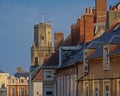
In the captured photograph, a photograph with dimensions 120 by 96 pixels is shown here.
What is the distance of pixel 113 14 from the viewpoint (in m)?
50.5

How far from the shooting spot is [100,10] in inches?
2403

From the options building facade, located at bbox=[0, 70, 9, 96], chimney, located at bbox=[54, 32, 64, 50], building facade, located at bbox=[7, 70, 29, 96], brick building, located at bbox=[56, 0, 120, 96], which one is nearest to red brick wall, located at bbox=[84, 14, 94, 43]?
brick building, located at bbox=[56, 0, 120, 96]

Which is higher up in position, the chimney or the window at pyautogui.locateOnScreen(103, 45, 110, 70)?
the chimney

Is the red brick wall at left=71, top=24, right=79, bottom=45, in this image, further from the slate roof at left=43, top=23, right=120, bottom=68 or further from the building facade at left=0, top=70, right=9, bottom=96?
the building facade at left=0, top=70, right=9, bottom=96

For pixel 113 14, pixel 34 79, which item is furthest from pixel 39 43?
pixel 113 14

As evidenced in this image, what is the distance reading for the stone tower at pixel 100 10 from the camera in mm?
58719

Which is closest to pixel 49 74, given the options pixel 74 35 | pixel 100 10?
pixel 74 35

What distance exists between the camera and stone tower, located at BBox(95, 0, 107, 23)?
58.7 m

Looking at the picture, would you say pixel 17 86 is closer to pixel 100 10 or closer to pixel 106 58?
pixel 100 10

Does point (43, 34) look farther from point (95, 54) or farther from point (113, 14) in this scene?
point (95, 54)

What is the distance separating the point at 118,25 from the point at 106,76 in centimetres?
802

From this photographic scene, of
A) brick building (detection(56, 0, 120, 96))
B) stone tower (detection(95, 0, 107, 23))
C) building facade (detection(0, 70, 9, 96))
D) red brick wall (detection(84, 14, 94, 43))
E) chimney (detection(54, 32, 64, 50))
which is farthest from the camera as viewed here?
building facade (detection(0, 70, 9, 96))

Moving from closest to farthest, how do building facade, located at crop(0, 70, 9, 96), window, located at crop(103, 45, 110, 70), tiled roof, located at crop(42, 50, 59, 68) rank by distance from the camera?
window, located at crop(103, 45, 110, 70), tiled roof, located at crop(42, 50, 59, 68), building facade, located at crop(0, 70, 9, 96)

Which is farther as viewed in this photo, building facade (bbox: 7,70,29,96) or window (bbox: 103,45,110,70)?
building facade (bbox: 7,70,29,96)
